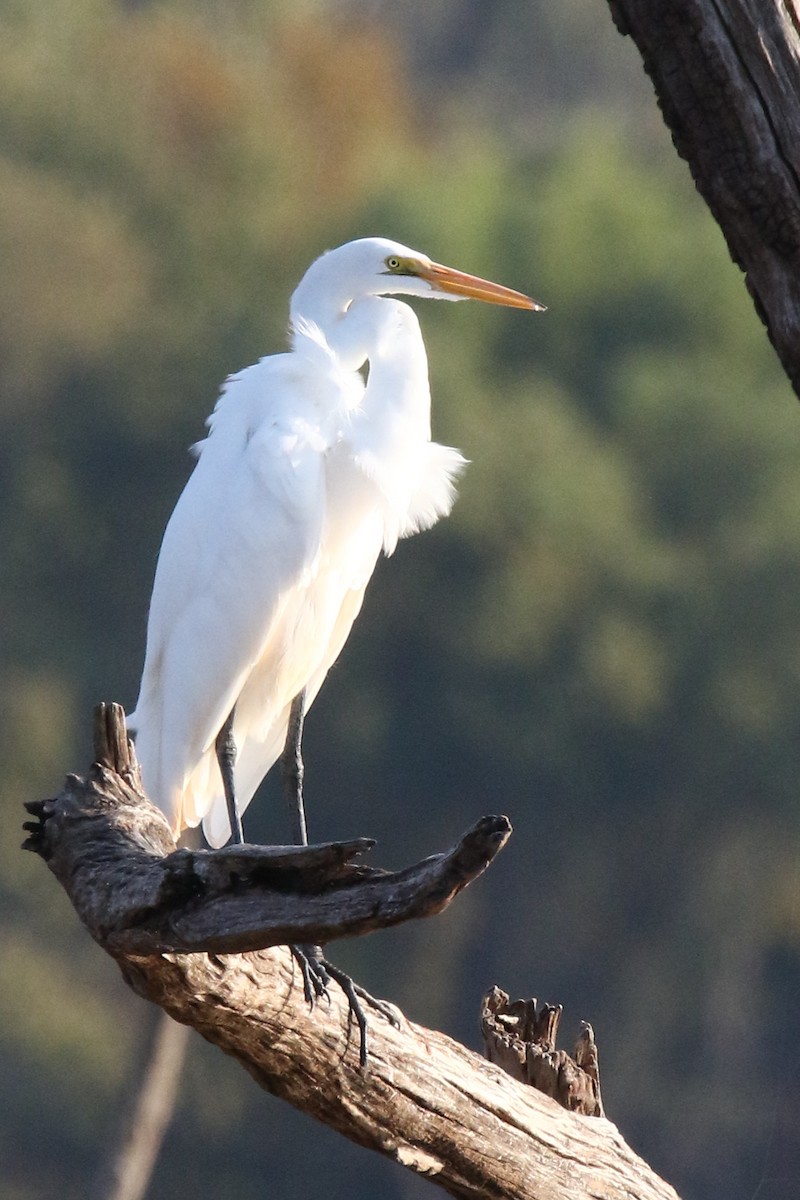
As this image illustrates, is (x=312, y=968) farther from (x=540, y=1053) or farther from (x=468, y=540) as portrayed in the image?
(x=468, y=540)

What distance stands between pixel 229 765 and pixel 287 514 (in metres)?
0.33

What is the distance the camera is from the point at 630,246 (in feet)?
16.4

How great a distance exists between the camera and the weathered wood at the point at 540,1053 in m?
1.68

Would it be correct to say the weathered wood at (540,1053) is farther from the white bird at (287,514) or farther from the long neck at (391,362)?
the long neck at (391,362)

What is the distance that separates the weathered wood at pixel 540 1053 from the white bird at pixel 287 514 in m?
0.41

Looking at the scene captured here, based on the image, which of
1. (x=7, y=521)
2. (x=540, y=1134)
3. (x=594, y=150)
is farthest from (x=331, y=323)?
(x=594, y=150)

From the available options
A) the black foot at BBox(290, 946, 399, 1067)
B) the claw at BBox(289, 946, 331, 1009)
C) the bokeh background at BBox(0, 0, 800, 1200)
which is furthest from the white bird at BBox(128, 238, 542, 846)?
the bokeh background at BBox(0, 0, 800, 1200)

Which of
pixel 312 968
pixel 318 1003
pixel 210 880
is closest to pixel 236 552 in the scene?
pixel 312 968

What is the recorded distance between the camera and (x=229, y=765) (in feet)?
6.75

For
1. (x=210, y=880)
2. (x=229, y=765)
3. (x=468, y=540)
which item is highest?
(x=468, y=540)

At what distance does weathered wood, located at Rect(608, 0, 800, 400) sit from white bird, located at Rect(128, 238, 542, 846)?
40.5 inches

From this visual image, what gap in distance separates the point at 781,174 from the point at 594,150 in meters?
4.02

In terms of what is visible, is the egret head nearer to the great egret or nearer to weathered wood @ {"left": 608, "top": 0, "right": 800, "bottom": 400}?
the great egret

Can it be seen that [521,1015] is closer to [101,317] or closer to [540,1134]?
[540,1134]
